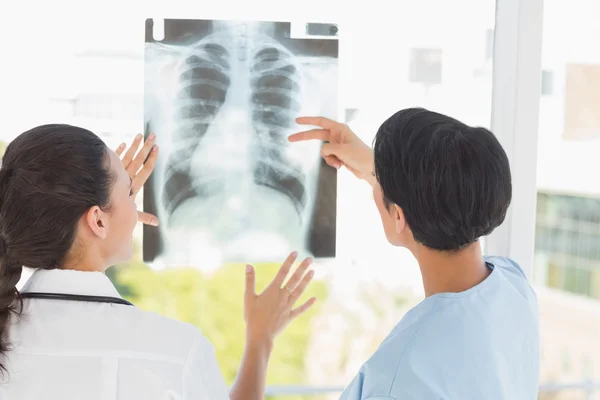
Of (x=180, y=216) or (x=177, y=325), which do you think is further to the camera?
(x=180, y=216)

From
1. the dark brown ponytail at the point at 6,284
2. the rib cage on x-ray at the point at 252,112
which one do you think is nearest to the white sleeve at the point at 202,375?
the dark brown ponytail at the point at 6,284

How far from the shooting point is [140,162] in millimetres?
1574

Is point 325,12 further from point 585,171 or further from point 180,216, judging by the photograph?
point 585,171

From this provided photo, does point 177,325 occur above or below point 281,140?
below

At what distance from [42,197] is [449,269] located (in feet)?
2.26

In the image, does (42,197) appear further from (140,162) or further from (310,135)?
(310,135)

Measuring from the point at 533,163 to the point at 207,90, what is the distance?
0.84 metres

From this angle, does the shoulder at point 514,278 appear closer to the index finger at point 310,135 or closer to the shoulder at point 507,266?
the shoulder at point 507,266

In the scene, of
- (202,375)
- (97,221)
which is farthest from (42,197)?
(202,375)

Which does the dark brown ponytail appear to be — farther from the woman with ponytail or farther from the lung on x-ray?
the lung on x-ray

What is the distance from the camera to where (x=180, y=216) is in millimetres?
1611

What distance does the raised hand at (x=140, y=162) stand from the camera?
1.57 metres

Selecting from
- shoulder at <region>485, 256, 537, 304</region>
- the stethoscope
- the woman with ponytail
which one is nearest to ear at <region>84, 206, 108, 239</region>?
the woman with ponytail

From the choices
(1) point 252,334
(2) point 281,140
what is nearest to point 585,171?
(2) point 281,140
